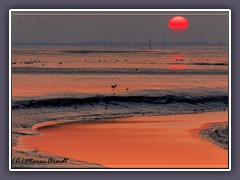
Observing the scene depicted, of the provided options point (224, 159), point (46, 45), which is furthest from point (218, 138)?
point (46, 45)

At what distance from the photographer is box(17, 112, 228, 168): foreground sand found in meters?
27.6

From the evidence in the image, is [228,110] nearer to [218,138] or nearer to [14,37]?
[218,138]

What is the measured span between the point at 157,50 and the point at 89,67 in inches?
26.7

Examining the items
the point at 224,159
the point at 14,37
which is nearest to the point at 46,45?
the point at 14,37

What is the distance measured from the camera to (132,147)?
2766cm

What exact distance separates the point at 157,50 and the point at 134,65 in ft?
0.87

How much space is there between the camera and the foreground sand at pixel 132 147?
27.6m

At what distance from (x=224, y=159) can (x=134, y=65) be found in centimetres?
126

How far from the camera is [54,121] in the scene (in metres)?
27.7

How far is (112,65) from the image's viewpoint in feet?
90.9
